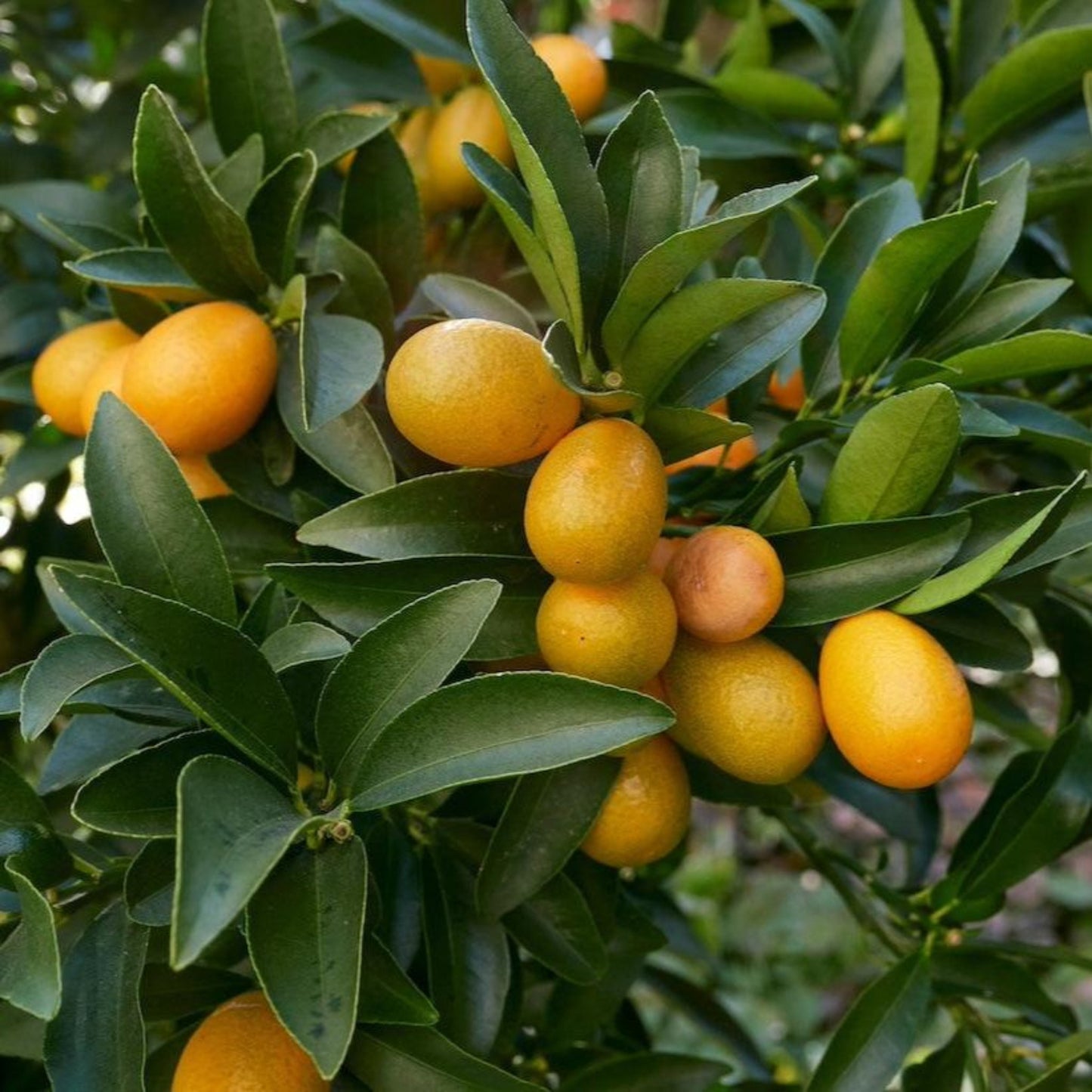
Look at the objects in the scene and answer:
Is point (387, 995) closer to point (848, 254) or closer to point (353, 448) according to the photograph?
point (353, 448)

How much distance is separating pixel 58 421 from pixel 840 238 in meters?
0.54

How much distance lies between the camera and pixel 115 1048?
1.92ft

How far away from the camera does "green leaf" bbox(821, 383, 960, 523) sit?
60 cm

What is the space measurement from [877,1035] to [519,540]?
0.39 metres

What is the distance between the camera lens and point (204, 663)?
21.9 inches

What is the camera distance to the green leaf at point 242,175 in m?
0.77

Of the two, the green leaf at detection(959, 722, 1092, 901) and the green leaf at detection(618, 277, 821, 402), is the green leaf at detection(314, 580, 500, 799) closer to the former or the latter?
the green leaf at detection(618, 277, 821, 402)

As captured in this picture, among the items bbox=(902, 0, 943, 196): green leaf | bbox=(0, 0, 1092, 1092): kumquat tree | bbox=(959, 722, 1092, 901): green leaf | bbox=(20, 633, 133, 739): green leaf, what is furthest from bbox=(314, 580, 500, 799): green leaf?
bbox=(902, 0, 943, 196): green leaf

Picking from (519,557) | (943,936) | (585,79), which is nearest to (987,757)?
(943,936)

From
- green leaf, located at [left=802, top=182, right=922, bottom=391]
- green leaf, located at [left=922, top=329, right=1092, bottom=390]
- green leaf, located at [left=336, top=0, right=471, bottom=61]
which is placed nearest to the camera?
green leaf, located at [left=922, top=329, right=1092, bottom=390]


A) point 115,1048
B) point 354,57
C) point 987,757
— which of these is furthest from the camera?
point 987,757

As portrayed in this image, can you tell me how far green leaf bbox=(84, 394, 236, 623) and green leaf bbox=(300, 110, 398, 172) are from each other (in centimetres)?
26

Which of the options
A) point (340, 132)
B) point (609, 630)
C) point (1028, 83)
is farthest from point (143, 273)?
point (1028, 83)

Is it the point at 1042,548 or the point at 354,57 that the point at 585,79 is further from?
the point at 1042,548
